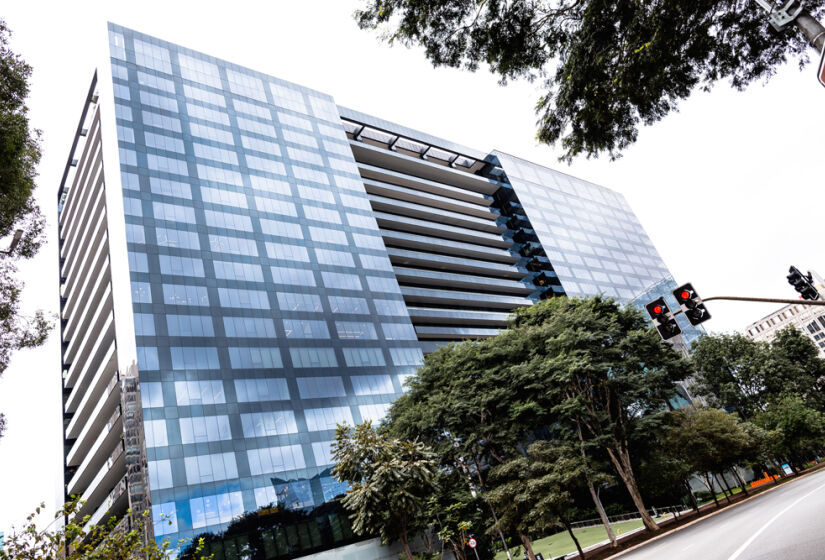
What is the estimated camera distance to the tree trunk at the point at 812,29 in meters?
7.05

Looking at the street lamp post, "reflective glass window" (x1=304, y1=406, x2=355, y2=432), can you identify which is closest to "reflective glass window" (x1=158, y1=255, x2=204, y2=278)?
"reflective glass window" (x1=304, y1=406, x2=355, y2=432)

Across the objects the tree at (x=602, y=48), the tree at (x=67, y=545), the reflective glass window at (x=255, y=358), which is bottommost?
the tree at (x=67, y=545)

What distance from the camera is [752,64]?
10758mm

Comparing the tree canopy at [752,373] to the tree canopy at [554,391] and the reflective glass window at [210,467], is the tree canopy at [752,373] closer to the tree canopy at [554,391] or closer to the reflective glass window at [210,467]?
the tree canopy at [554,391]

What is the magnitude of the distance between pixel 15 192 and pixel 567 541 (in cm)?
4772

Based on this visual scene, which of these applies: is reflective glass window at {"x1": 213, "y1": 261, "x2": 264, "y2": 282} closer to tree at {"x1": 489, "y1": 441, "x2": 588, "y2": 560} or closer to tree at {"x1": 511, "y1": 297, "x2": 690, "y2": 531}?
tree at {"x1": 511, "y1": 297, "x2": 690, "y2": 531}

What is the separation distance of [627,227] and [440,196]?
1947 inches

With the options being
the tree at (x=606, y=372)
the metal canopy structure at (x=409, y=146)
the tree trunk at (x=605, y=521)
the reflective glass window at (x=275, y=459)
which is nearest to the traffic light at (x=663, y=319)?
the tree at (x=606, y=372)

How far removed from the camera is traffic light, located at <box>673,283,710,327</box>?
1237 cm

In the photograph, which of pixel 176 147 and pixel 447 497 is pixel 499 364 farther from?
pixel 176 147

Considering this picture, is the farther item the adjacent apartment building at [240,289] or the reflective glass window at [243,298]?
the reflective glass window at [243,298]

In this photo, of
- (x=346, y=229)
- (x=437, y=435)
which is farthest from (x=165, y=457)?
(x=346, y=229)

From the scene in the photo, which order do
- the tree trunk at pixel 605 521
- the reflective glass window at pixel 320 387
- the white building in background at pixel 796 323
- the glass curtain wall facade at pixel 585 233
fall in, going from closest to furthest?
the tree trunk at pixel 605 521
the reflective glass window at pixel 320 387
the glass curtain wall facade at pixel 585 233
the white building in background at pixel 796 323

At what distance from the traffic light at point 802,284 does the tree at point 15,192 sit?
66.5 ft
